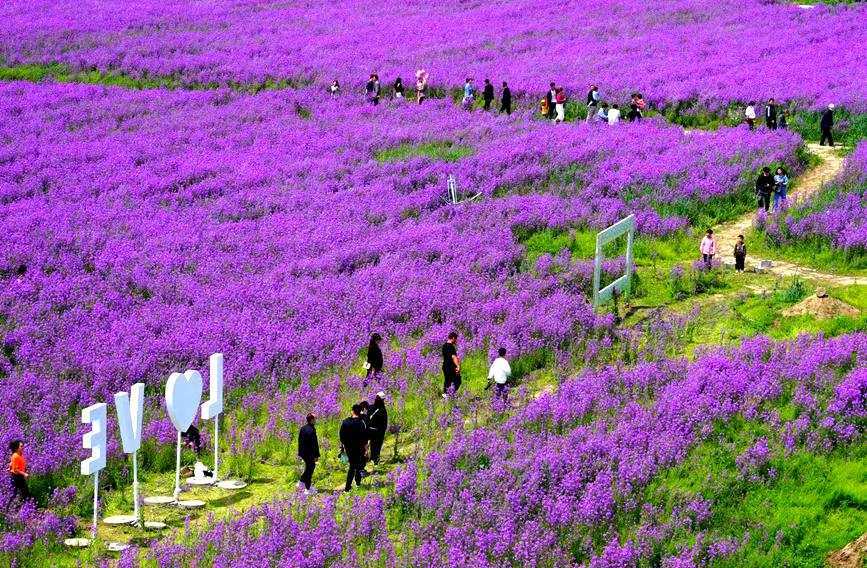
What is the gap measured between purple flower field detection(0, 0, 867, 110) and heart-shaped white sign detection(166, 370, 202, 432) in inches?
864

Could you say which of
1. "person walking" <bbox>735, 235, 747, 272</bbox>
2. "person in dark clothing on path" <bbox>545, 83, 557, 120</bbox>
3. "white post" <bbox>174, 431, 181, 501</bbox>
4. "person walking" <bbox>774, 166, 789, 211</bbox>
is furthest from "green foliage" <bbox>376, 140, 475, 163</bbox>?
"white post" <bbox>174, 431, 181, 501</bbox>

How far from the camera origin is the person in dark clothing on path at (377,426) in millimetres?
12602

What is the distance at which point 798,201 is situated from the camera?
71.2ft

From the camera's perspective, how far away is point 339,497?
11.7m

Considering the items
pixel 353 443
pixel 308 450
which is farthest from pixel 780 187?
pixel 308 450

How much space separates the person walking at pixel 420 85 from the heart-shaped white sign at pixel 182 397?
23.0 metres

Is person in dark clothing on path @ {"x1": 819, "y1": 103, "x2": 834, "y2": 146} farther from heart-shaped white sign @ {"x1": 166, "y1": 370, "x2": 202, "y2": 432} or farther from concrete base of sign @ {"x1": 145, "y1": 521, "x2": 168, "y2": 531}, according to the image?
concrete base of sign @ {"x1": 145, "y1": 521, "x2": 168, "y2": 531}

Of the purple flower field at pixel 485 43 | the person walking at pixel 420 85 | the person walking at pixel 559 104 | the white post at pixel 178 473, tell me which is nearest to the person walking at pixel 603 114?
the person walking at pixel 559 104

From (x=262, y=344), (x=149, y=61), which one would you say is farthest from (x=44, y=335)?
(x=149, y=61)

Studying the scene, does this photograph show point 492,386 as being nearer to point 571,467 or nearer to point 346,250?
point 571,467

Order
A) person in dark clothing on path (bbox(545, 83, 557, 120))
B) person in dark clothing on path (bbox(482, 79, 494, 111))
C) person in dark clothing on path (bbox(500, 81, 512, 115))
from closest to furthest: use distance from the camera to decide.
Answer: person in dark clothing on path (bbox(545, 83, 557, 120))
person in dark clothing on path (bbox(500, 81, 512, 115))
person in dark clothing on path (bbox(482, 79, 494, 111))

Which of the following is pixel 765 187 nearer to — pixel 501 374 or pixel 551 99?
pixel 501 374

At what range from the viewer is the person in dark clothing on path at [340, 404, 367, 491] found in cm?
1203

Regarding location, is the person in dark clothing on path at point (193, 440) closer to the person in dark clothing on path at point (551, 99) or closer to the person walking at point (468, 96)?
the person in dark clothing on path at point (551, 99)
